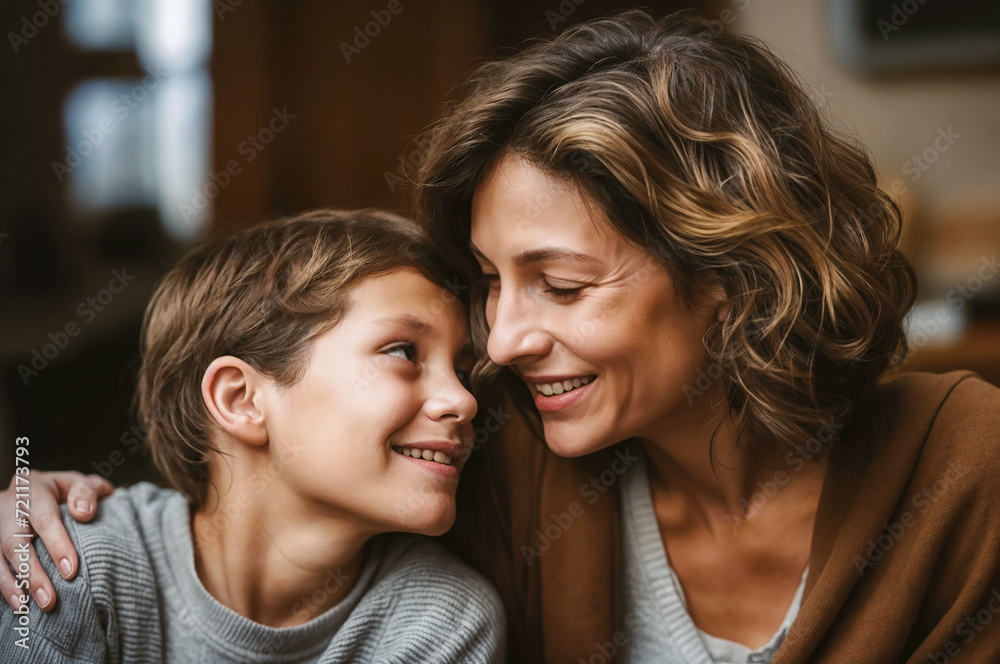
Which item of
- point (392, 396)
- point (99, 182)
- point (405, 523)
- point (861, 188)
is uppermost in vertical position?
point (861, 188)

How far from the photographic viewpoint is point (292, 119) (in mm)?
3930

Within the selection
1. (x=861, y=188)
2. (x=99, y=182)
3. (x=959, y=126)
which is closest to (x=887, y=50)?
(x=959, y=126)

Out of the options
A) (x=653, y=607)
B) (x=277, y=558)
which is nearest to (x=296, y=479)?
(x=277, y=558)

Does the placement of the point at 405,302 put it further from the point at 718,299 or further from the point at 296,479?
the point at 718,299

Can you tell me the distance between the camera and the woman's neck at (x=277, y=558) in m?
1.18

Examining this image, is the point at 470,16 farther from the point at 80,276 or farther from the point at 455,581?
the point at 455,581

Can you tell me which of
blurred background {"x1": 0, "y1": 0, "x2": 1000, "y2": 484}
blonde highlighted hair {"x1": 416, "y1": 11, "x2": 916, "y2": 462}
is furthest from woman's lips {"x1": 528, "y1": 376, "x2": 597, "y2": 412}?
blurred background {"x1": 0, "y1": 0, "x2": 1000, "y2": 484}

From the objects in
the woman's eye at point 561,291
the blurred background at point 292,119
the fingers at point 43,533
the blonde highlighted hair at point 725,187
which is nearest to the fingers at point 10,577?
the fingers at point 43,533

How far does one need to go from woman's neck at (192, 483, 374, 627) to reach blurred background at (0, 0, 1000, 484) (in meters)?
1.78

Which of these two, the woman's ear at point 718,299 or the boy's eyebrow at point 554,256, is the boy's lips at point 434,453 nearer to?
the boy's eyebrow at point 554,256

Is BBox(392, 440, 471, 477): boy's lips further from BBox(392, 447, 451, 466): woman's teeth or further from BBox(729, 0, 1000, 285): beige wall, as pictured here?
BBox(729, 0, 1000, 285): beige wall

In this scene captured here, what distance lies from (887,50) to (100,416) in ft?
10.8

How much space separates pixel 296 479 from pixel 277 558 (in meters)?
0.13

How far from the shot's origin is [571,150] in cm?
108
